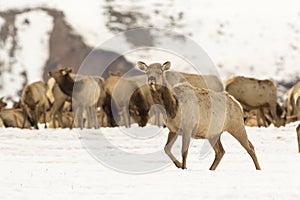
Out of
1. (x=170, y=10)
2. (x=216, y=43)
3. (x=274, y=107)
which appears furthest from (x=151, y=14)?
(x=274, y=107)

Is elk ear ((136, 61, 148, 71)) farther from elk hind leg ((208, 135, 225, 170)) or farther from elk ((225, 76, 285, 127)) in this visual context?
elk ((225, 76, 285, 127))

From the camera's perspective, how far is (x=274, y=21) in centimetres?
11744

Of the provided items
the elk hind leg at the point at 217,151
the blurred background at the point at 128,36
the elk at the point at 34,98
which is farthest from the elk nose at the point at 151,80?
the blurred background at the point at 128,36

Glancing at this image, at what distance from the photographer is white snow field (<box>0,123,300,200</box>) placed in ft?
26.2

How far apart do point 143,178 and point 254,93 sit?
1769 centimetres

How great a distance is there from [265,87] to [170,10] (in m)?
93.9

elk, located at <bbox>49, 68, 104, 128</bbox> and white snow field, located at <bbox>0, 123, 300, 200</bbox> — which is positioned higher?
white snow field, located at <bbox>0, 123, 300, 200</bbox>

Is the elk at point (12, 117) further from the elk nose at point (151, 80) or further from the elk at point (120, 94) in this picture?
the elk nose at point (151, 80)

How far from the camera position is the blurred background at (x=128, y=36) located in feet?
286

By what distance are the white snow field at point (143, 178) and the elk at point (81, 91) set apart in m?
9.48

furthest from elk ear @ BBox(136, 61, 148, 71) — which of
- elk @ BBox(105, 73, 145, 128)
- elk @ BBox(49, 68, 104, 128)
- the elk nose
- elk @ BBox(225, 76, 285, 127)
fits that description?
elk @ BBox(225, 76, 285, 127)

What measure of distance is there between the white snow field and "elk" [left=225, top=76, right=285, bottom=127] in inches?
442

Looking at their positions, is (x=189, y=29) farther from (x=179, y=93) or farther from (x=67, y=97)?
(x=179, y=93)

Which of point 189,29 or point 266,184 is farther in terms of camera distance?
point 189,29
